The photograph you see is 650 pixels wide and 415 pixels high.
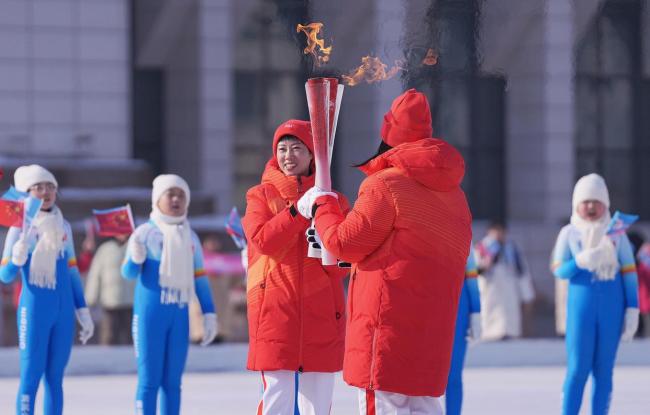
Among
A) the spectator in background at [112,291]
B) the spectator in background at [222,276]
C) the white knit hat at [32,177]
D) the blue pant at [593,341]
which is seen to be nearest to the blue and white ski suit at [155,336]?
the white knit hat at [32,177]

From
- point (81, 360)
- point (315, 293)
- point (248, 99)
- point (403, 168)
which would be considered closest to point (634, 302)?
point (315, 293)

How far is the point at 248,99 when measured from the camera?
25766 mm

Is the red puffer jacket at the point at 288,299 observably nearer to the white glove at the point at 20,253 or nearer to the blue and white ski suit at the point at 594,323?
the white glove at the point at 20,253

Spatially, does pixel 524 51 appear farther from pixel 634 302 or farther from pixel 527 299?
pixel 634 302

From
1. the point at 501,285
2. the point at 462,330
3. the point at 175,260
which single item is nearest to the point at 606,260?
the point at 462,330

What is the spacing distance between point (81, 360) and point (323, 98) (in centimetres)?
934

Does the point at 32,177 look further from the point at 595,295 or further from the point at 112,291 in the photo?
the point at 112,291

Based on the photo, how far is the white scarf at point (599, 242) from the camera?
30.7 ft

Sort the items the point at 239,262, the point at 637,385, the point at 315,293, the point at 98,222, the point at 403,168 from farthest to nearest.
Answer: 1. the point at 239,262
2. the point at 637,385
3. the point at 98,222
4. the point at 315,293
5. the point at 403,168

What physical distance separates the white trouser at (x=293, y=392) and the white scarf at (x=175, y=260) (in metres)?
1.79

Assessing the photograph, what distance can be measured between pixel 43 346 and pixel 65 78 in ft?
44.7

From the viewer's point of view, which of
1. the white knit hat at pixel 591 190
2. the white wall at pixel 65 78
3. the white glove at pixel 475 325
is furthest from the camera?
the white wall at pixel 65 78

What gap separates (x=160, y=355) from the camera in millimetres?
8711

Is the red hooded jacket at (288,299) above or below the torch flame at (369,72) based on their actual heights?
below
